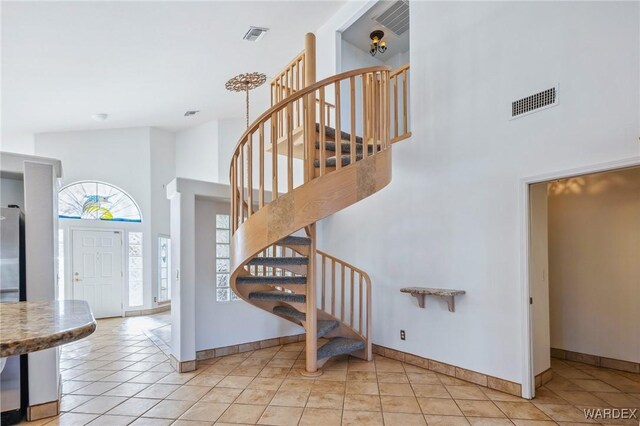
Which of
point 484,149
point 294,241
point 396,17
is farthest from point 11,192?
point 396,17

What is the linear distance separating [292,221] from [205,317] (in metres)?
2.05

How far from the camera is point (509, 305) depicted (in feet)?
10.1

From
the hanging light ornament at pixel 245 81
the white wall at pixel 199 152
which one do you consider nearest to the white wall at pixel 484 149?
the hanging light ornament at pixel 245 81

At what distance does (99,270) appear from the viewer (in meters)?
6.94

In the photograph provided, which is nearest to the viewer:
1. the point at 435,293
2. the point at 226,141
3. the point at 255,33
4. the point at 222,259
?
the point at 435,293

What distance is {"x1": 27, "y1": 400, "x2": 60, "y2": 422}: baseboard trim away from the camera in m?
2.72

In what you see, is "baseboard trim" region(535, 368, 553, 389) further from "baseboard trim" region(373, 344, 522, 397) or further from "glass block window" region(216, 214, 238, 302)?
"glass block window" region(216, 214, 238, 302)

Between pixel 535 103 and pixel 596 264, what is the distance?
2.01 meters

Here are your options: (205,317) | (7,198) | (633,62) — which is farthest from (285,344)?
(633,62)

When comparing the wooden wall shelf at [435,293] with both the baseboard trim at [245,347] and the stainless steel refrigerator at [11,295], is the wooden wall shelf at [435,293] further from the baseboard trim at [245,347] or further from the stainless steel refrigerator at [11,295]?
the stainless steel refrigerator at [11,295]

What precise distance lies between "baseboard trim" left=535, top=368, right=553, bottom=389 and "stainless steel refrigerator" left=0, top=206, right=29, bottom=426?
4240 mm

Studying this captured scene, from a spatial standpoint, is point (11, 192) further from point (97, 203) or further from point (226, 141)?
point (226, 141)

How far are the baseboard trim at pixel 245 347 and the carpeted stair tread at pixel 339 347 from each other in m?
0.92

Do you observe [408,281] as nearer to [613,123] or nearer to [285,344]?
[285,344]
